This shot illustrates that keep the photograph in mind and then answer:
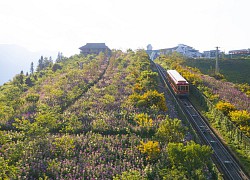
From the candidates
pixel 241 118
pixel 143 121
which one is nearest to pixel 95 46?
pixel 143 121

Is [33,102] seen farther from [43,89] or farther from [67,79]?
[67,79]

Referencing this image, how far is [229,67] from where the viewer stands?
90.8 metres

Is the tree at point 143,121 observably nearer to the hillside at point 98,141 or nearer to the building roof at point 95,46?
the hillside at point 98,141

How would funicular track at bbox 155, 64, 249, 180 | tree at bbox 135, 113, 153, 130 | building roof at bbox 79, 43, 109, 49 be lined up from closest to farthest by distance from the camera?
funicular track at bbox 155, 64, 249, 180
tree at bbox 135, 113, 153, 130
building roof at bbox 79, 43, 109, 49

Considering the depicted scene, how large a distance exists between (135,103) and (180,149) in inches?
630

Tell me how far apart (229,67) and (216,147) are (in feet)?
228

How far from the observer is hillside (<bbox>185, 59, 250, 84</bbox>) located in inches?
Answer: 3066

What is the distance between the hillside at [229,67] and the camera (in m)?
77.9

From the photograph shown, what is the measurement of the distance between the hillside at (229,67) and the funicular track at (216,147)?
4142 centimetres

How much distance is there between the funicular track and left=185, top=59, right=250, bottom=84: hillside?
41415 mm

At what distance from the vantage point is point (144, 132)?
2706 centimetres

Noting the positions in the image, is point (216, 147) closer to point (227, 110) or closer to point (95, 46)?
point (227, 110)

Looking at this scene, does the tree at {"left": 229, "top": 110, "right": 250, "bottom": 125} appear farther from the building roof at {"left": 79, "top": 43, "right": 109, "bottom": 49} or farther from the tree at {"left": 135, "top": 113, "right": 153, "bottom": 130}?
the building roof at {"left": 79, "top": 43, "right": 109, "bottom": 49}

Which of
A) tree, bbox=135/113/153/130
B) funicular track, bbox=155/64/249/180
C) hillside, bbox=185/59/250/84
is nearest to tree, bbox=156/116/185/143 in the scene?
tree, bbox=135/113/153/130
